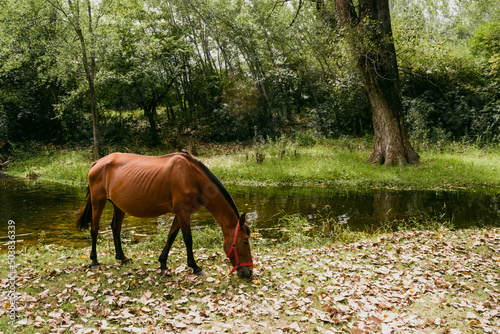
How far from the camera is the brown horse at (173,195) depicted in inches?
195

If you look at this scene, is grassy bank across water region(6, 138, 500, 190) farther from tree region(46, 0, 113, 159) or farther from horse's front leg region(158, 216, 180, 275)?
horse's front leg region(158, 216, 180, 275)

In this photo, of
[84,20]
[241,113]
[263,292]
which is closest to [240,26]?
[241,113]

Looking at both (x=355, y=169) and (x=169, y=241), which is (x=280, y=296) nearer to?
(x=169, y=241)

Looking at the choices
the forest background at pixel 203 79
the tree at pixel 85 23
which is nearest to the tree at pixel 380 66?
the forest background at pixel 203 79

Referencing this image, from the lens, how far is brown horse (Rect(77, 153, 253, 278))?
496 cm

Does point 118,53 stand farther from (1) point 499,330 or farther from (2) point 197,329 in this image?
(1) point 499,330

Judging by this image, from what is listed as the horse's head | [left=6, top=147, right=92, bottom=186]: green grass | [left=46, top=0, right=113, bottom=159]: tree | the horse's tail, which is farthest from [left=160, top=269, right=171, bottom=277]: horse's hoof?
[left=46, top=0, right=113, bottom=159]: tree

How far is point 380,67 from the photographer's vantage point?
568 inches

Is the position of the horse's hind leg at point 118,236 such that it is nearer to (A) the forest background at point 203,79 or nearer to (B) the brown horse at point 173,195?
(B) the brown horse at point 173,195

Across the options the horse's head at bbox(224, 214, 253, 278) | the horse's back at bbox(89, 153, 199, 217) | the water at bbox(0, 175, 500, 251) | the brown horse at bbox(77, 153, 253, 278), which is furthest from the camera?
the water at bbox(0, 175, 500, 251)

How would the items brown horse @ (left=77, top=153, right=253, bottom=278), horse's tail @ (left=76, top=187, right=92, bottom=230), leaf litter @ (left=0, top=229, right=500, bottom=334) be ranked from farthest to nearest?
horse's tail @ (left=76, top=187, right=92, bottom=230) < brown horse @ (left=77, top=153, right=253, bottom=278) < leaf litter @ (left=0, top=229, right=500, bottom=334)

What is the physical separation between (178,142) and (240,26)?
1056 centimetres

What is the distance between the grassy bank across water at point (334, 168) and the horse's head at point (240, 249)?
9822 millimetres

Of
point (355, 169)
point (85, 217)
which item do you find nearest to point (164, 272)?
point (85, 217)
